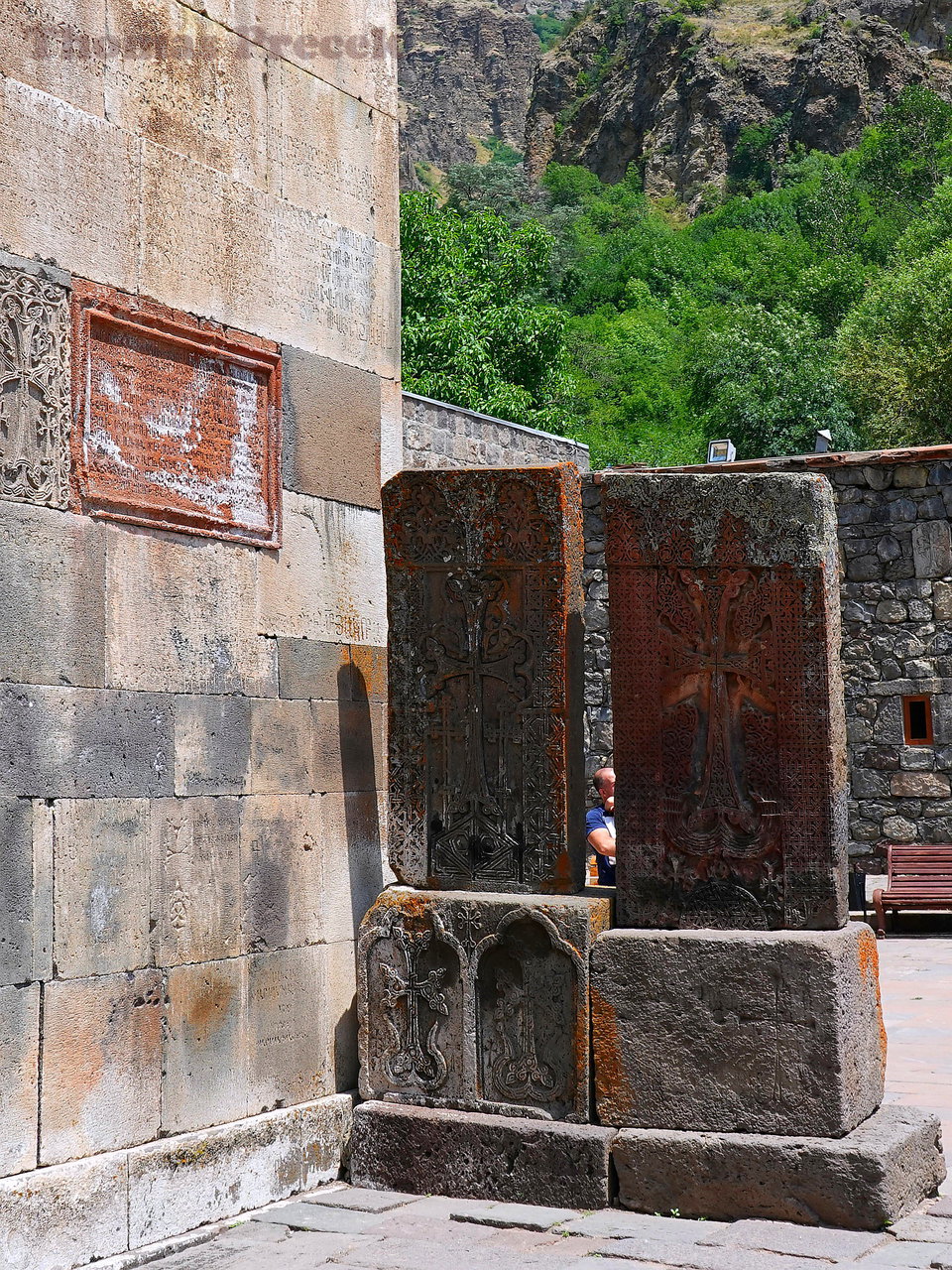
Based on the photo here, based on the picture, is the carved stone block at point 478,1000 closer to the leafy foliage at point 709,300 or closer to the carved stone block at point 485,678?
the carved stone block at point 485,678

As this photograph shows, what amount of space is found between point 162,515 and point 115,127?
114cm

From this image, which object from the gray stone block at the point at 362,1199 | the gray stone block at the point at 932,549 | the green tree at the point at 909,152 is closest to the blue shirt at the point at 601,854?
the gray stone block at the point at 362,1199

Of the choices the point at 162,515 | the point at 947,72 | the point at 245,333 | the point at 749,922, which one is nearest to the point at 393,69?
the point at 245,333

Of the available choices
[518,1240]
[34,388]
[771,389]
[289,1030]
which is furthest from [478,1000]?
[771,389]

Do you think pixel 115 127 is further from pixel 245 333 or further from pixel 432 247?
pixel 432 247

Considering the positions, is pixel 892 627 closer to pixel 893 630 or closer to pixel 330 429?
pixel 893 630

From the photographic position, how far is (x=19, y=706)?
374 cm

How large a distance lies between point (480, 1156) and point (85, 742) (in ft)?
5.86

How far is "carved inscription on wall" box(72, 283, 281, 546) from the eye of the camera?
406 centimetres

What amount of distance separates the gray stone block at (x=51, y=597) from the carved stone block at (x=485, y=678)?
114 centimetres

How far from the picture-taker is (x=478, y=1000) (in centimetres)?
459

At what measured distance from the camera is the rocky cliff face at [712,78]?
184ft

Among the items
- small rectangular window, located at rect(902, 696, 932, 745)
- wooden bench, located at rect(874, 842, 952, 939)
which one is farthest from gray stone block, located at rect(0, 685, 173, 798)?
small rectangular window, located at rect(902, 696, 932, 745)

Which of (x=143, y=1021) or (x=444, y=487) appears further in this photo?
(x=444, y=487)
